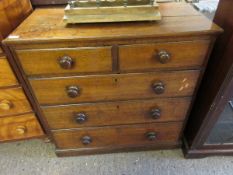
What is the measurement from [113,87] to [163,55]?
0.87 ft

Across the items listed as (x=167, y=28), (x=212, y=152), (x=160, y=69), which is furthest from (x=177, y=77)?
(x=212, y=152)

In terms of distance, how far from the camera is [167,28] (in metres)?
0.77

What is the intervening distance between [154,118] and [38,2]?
0.84 meters

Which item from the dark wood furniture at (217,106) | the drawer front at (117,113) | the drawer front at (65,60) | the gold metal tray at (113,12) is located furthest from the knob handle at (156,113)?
the gold metal tray at (113,12)

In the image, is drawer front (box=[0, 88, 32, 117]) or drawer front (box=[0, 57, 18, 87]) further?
drawer front (box=[0, 88, 32, 117])

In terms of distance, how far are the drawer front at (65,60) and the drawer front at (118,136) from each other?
430mm

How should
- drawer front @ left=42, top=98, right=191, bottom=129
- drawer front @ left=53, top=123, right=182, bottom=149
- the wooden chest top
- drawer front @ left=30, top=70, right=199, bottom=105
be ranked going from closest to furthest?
the wooden chest top, drawer front @ left=30, top=70, right=199, bottom=105, drawer front @ left=42, top=98, right=191, bottom=129, drawer front @ left=53, top=123, right=182, bottom=149

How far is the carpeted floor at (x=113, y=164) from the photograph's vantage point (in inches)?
48.1

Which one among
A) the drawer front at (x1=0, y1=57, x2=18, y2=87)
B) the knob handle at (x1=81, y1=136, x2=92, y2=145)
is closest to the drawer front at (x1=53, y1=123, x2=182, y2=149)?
the knob handle at (x1=81, y1=136, x2=92, y2=145)

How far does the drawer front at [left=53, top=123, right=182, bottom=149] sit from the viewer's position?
1.13m

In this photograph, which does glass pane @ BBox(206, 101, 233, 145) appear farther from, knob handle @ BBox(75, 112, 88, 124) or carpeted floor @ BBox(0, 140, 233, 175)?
knob handle @ BBox(75, 112, 88, 124)

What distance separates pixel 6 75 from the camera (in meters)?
0.95

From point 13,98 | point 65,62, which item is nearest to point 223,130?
point 65,62

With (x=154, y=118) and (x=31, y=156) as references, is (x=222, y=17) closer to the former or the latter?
(x=154, y=118)
